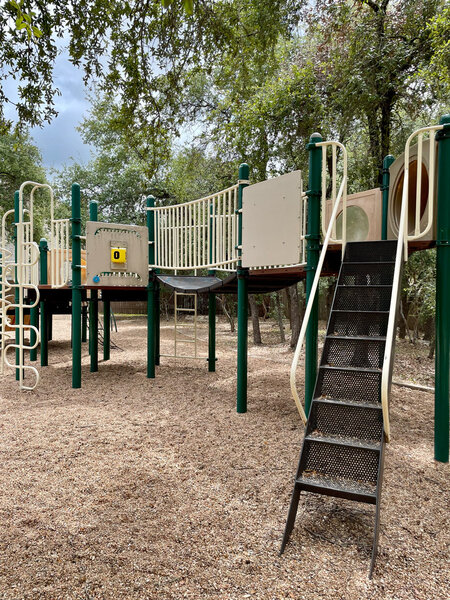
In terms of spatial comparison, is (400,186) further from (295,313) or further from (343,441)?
(295,313)

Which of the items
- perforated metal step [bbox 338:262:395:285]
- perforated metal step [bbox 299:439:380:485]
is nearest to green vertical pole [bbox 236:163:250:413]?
perforated metal step [bbox 338:262:395:285]

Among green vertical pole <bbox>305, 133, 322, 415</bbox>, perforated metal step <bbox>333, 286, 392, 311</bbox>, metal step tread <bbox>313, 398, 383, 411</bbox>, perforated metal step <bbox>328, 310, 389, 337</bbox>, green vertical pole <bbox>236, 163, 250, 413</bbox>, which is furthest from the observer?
green vertical pole <bbox>236, 163, 250, 413</bbox>

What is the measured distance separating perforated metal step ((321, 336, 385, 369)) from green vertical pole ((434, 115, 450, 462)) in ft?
2.74

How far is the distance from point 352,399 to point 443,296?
1.41 m

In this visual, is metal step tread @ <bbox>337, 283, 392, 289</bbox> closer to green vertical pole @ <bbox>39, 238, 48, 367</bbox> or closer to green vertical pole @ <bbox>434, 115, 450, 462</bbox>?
green vertical pole @ <bbox>434, 115, 450, 462</bbox>

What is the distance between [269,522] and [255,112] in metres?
8.14

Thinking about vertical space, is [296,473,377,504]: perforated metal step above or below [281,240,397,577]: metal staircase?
below

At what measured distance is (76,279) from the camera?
20.3 feet

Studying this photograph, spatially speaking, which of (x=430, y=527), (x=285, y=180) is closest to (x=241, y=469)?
(x=430, y=527)

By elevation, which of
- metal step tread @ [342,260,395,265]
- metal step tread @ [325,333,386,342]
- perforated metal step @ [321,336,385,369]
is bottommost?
perforated metal step @ [321,336,385,369]

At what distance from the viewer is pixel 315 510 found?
2.76 m

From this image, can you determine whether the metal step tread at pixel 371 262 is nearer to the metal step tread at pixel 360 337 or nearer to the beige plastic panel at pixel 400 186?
the beige plastic panel at pixel 400 186

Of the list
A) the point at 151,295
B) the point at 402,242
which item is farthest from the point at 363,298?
the point at 151,295

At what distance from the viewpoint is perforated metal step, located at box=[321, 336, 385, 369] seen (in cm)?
309
